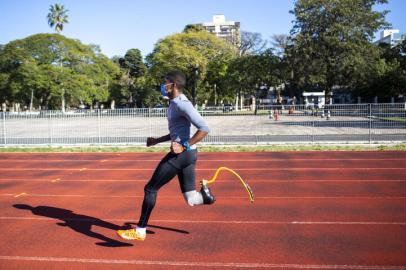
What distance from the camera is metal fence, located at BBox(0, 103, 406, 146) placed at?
16656 mm

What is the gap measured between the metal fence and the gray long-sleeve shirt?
12982 millimetres

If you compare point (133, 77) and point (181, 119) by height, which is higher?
point (133, 77)

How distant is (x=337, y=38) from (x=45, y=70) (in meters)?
39.8

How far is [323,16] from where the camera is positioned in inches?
1702

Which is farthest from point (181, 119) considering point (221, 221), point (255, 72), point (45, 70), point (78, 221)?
point (45, 70)

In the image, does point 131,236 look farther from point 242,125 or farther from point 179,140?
point 242,125

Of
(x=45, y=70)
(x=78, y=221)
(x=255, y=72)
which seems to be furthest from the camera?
(x=45, y=70)

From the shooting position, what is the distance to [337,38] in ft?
137

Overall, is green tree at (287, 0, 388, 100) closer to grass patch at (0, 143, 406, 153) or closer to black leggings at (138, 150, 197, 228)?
grass patch at (0, 143, 406, 153)

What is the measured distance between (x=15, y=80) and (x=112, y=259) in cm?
5969

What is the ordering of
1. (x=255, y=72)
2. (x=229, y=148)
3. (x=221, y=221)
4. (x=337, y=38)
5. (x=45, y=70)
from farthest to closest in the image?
(x=45, y=70), (x=255, y=72), (x=337, y=38), (x=229, y=148), (x=221, y=221)

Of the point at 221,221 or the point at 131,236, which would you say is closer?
the point at 131,236

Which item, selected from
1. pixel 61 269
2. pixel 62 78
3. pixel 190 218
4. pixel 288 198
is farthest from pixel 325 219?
pixel 62 78

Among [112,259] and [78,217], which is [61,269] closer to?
[112,259]
